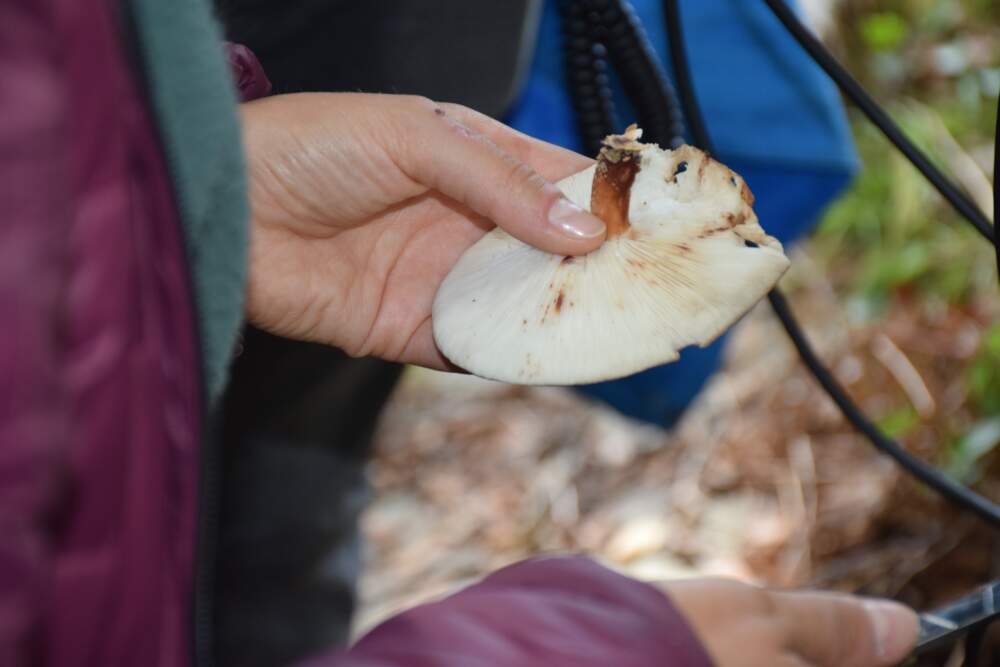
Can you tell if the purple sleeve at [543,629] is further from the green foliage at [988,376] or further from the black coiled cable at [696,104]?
the green foliage at [988,376]

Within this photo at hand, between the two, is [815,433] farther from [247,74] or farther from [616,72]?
[247,74]

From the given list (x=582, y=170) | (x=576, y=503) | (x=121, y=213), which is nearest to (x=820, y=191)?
(x=582, y=170)

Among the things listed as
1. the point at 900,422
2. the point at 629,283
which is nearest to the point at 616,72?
the point at 629,283

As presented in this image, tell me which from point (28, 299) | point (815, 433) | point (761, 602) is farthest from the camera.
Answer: point (815, 433)

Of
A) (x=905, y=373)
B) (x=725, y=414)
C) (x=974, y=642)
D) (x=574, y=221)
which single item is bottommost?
(x=725, y=414)

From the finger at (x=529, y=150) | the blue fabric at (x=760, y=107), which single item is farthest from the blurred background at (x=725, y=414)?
the finger at (x=529, y=150)

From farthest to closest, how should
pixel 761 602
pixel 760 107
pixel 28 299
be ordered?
pixel 760 107, pixel 761 602, pixel 28 299
